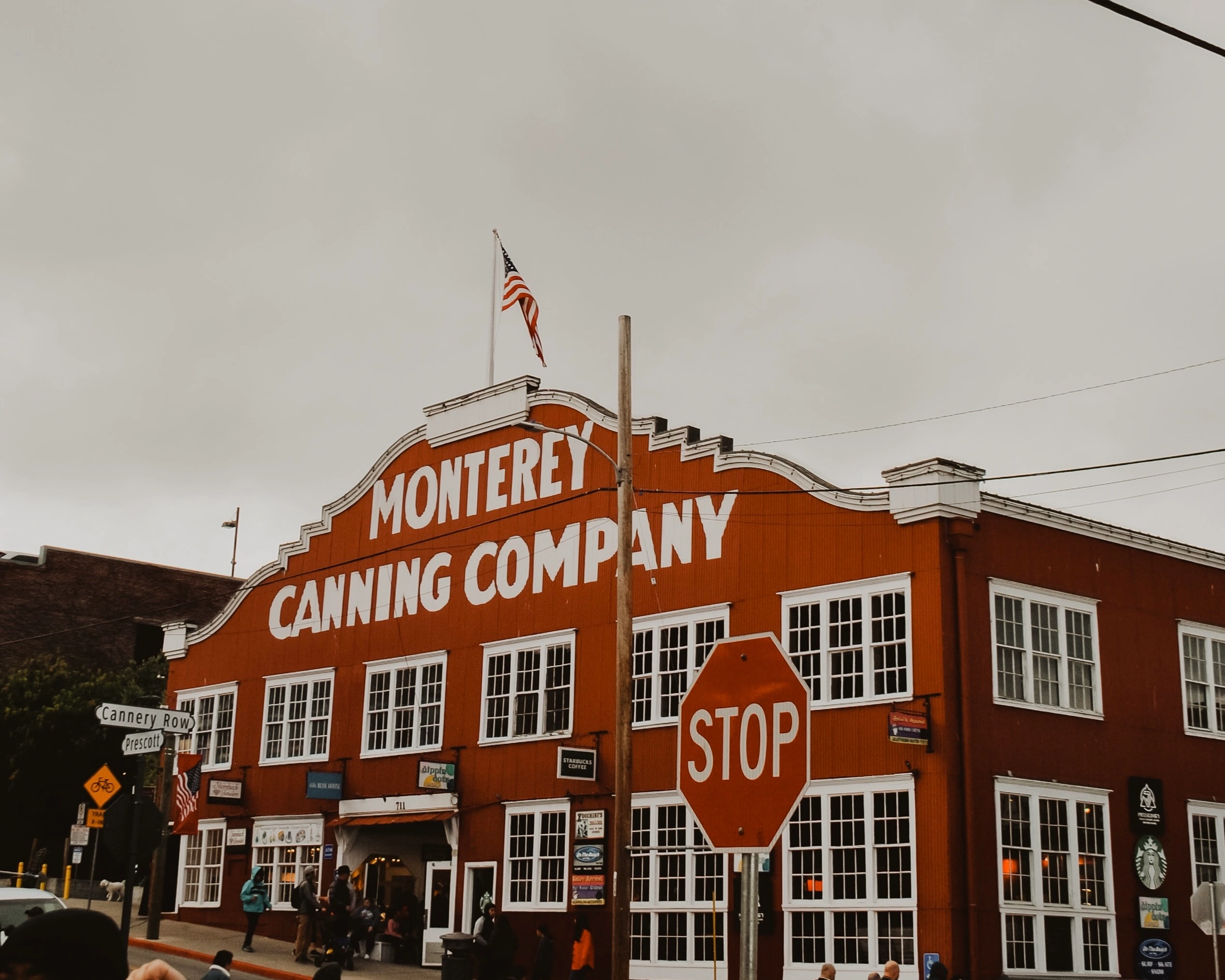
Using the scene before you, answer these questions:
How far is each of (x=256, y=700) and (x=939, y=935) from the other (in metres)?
20.5

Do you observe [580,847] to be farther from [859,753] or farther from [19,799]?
[19,799]

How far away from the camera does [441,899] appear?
31.3 meters

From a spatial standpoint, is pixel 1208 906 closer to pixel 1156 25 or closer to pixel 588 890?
pixel 588 890

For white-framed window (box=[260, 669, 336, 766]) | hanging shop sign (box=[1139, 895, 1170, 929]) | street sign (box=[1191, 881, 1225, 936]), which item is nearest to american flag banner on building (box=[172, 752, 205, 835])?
white-framed window (box=[260, 669, 336, 766])

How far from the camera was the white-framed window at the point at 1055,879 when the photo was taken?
23453mm

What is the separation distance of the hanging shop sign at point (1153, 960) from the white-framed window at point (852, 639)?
5.88 meters

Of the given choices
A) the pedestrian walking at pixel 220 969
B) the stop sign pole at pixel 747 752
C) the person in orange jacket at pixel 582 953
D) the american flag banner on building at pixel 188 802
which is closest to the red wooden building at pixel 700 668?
the person in orange jacket at pixel 582 953

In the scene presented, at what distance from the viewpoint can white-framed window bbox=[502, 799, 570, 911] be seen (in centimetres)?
2894

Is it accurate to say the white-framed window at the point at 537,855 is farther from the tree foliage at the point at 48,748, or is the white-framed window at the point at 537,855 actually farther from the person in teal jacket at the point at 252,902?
the tree foliage at the point at 48,748

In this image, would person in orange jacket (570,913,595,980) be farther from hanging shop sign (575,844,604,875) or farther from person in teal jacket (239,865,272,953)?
person in teal jacket (239,865,272,953)

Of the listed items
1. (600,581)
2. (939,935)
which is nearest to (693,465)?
(600,581)

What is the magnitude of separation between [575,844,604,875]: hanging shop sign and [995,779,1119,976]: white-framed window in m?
7.91

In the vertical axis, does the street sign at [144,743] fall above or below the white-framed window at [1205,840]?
above

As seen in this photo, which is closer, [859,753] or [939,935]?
[939,935]
